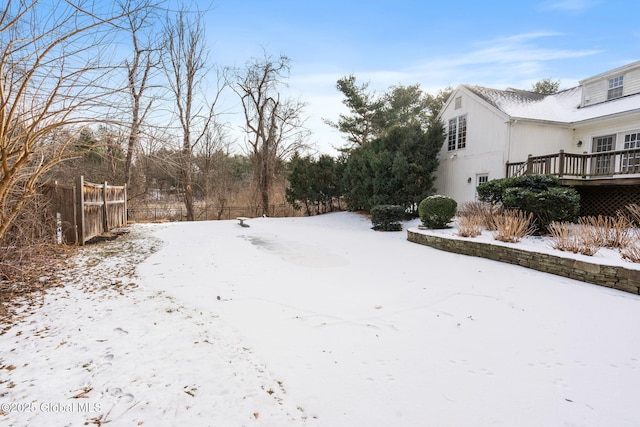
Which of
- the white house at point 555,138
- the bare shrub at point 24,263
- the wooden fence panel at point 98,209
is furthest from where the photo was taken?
the white house at point 555,138

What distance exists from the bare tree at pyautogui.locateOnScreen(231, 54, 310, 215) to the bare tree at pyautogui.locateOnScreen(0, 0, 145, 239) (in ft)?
50.3

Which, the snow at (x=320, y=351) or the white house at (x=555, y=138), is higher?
the white house at (x=555, y=138)

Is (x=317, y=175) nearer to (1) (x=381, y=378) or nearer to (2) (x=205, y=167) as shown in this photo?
(2) (x=205, y=167)

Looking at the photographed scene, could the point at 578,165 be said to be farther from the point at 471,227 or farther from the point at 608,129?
the point at 471,227

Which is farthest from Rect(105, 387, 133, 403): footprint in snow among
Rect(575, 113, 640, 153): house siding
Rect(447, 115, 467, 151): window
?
Rect(575, 113, 640, 153): house siding

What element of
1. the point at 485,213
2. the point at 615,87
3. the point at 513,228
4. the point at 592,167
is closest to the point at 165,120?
the point at 513,228

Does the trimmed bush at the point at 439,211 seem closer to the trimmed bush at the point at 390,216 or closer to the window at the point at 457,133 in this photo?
the trimmed bush at the point at 390,216

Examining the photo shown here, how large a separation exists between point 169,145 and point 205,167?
57.8 ft

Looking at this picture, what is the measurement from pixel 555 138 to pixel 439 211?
7.05 meters

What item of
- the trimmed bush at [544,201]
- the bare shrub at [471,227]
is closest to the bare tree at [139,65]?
the bare shrub at [471,227]

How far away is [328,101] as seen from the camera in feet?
76.7

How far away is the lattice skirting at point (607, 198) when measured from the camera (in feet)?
29.1

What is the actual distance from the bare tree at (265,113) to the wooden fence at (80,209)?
10.0 meters

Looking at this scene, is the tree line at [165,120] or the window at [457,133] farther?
the window at [457,133]
